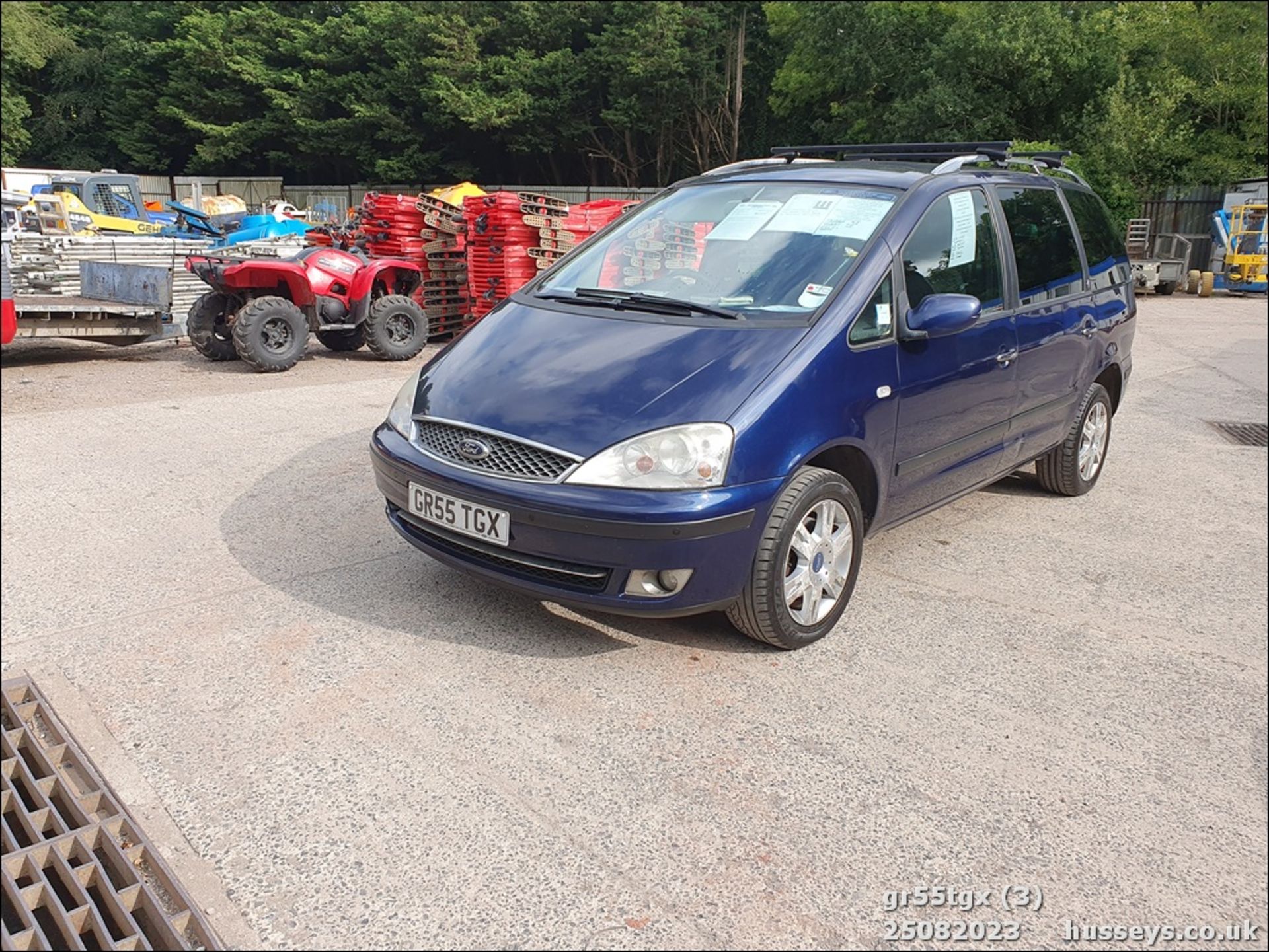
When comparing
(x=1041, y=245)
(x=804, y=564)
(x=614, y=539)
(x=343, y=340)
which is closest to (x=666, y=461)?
(x=614, y=539)

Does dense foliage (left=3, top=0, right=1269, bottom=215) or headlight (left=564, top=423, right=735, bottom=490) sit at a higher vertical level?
dense foliage (left=3, top=0, right=1269, bottom=215)

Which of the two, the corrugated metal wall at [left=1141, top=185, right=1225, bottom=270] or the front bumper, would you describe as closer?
the front bumper

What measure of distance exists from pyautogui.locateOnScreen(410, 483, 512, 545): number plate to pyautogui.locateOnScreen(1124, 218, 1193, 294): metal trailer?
19630 mm

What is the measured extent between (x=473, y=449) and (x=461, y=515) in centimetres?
24

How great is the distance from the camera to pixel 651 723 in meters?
3.21

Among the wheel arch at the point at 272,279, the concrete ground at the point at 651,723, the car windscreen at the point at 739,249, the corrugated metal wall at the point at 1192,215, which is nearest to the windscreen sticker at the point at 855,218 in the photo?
the car windscreen at the point at 739,249

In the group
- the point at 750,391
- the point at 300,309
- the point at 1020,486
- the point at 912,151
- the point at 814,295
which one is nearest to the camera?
the point at 750,391

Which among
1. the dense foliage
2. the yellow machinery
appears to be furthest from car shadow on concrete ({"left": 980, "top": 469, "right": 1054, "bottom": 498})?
the yellow machinery

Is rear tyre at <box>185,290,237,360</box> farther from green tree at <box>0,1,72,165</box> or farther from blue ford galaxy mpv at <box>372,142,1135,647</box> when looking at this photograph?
green tree at <box>0,1,72,165</box>

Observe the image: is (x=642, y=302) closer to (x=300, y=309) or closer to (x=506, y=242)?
(x=300, y=309)

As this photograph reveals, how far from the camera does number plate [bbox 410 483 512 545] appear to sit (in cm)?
346

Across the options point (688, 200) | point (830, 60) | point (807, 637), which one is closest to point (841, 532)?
point (807, 637)

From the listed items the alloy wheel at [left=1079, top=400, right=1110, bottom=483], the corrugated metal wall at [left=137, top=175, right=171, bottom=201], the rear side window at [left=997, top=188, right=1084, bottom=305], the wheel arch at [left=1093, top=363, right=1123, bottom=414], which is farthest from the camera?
the corrugated metal wall at [left=137, top=175, right=171, bottom=201]

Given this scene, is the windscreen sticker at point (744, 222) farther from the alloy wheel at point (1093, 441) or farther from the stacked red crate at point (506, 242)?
the stacked red crate at point (506, 242)
